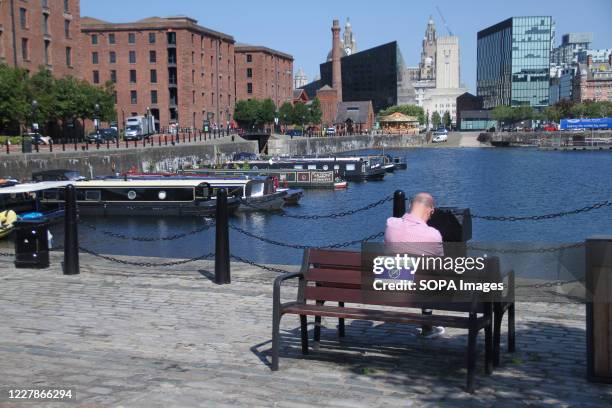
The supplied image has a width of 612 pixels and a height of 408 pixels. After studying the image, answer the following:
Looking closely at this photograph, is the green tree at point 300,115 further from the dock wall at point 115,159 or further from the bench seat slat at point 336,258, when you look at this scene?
the bench seat slat at point 336,258

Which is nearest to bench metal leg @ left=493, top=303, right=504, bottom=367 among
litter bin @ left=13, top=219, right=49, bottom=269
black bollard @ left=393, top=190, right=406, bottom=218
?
black bollard @ left=393, top=190, right=406, bottom=218

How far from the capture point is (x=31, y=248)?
13406mm

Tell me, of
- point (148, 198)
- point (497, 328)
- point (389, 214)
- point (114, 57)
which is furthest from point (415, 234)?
point (114, 57)

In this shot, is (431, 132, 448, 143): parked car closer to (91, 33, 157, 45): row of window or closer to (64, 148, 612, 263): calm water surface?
(64, 148, 612, 263): calm water surface

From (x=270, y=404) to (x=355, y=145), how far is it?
134 m

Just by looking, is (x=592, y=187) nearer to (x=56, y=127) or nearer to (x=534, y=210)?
(x=534, y=210)

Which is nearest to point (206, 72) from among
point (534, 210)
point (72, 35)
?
point (72, 35)

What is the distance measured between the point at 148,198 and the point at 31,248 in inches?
1077

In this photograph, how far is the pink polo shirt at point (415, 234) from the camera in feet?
23.0

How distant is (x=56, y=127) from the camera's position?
69375 mm

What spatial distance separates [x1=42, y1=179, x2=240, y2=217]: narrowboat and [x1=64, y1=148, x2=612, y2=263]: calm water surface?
21.0 inches

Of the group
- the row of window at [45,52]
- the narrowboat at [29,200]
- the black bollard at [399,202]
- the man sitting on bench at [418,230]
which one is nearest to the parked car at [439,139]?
the row of window at [45,52]

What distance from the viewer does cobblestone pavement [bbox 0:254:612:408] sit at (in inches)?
250

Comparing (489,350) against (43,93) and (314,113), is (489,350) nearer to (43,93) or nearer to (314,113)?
(43,93)
